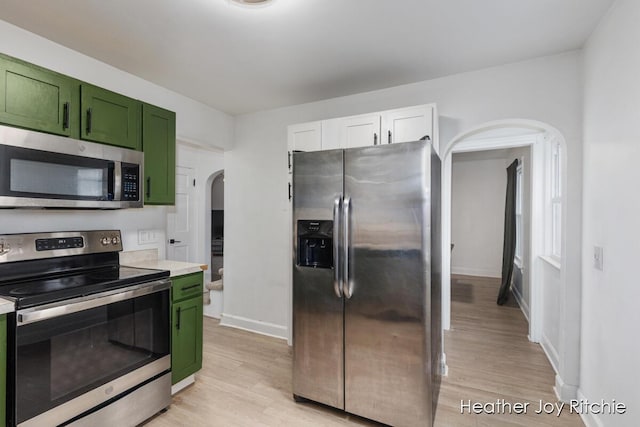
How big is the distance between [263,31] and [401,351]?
224 cm

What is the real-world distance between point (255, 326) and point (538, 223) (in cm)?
344

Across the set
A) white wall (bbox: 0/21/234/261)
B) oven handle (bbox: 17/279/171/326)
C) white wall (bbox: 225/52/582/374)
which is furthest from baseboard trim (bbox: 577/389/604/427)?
white wall (bbox: 0/21/234/261)

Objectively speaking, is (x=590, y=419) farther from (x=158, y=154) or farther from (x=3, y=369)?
(x=158, y=154)

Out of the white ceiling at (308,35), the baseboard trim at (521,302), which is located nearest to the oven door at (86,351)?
the white ceiling at (308,35)

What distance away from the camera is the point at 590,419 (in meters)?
2.09

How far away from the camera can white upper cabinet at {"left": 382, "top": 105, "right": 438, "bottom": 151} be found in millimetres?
2648

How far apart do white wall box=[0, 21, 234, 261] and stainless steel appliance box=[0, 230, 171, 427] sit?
14 cm

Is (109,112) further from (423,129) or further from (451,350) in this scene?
(451,350)

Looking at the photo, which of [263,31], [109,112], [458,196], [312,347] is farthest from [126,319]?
[458,196]

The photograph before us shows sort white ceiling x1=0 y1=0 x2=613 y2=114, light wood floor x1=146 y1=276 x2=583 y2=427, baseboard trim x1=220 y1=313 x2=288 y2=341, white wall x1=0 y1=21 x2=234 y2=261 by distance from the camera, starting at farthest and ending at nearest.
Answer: baseboard trim x1=220 y1=313 x2=288 y2=341 → light wood floor x1=146 y1=276 x2=583 y2=427 → white wall x1=0 y1=21 x2=234 y2=261 → white ceiling x1=0 y1=0 x2=613 y2=114

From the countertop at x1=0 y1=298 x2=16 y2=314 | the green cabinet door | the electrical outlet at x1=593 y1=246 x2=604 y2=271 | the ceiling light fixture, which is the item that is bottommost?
the green cabinet door

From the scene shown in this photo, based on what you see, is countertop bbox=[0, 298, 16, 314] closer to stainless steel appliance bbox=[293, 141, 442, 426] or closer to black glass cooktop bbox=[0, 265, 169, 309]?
black glass cooktop bbox=[0, 265, 169, 309]

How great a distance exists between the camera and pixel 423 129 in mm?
2662

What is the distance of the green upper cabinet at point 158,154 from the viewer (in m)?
2.58
